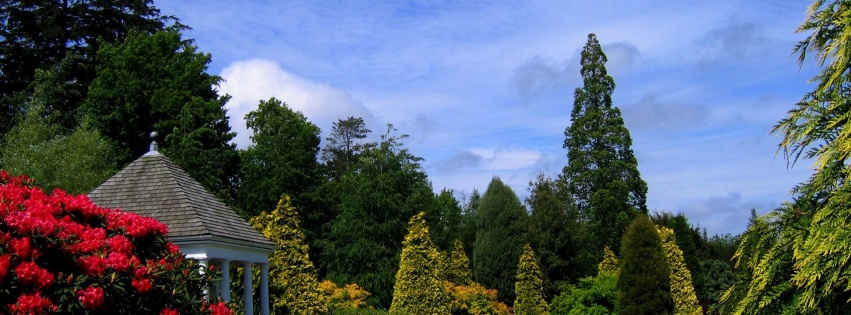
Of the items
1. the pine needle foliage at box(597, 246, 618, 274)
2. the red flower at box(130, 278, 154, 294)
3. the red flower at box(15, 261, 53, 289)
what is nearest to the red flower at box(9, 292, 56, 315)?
the red flower at box(15, 261, 53, 289)

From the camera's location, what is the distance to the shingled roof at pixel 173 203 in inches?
514

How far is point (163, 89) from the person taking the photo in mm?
29266

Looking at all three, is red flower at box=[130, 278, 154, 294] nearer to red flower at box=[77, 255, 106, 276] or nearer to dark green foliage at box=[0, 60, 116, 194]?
red flower at box=[77, 255, 106, 276]

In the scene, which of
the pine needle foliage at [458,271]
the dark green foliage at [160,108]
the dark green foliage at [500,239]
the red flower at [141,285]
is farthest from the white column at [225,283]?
the dark green foliage at [500,239]

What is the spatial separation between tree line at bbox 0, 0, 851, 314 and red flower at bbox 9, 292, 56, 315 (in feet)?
53.0

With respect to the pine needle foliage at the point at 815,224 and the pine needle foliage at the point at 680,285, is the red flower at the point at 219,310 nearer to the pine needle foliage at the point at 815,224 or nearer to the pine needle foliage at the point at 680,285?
the pine needle foliage at the point at 815,224

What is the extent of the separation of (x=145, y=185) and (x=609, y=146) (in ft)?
85.0

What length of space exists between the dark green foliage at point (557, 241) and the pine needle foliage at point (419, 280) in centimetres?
760

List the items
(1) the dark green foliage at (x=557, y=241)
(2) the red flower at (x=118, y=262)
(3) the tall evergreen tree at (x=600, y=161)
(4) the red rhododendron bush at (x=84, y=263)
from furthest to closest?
(3) the tall evergreen tree at (x=600, y=161) → (1) the dark green foliage at (x=557, y=241) → (2) the red flower at (x=118, y=262) → (4) the red rhododendron bush at (x=84, y=263)

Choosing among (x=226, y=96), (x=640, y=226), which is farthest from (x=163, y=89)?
(x=640, y=226)

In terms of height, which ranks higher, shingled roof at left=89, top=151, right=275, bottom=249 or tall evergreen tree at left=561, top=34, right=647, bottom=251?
tall evergreen tree at left=561, top=34, right=647, bottom=251

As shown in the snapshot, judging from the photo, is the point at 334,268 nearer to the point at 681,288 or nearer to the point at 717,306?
the point at 681,288

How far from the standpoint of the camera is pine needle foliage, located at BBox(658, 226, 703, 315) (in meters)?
26.5

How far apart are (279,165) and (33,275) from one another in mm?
26476
